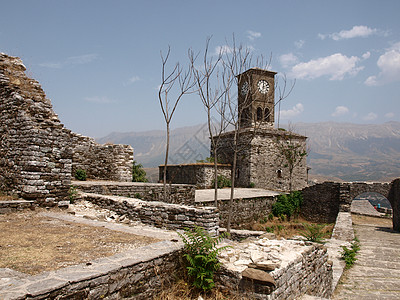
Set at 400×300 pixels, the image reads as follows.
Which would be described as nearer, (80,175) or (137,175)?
(80,175)

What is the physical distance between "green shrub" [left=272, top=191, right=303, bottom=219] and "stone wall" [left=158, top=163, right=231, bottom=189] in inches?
233

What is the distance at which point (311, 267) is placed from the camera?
6.48m

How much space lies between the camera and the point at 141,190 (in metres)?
12.5

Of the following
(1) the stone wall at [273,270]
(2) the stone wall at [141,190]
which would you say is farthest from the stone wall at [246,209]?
(1) the stone wall at [273,270]

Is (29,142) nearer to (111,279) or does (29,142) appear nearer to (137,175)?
(111,279)

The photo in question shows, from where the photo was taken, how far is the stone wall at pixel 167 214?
7.39 m

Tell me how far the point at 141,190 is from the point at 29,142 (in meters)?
5.12

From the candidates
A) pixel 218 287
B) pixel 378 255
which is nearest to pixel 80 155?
pixel 218 287

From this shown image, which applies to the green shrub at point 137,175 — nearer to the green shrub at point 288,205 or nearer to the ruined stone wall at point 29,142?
the green shrub at point 288,205

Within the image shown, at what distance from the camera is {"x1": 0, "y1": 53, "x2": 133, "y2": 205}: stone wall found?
830cm

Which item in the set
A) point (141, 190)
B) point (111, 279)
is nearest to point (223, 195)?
point (141, 190)

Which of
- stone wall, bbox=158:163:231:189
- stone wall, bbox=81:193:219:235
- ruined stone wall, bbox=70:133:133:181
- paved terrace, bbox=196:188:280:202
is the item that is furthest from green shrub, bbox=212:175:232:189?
stone wall, bbox=81:193:219:235

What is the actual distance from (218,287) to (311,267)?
251 cm

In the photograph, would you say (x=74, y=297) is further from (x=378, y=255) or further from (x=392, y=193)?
A: (x=392, y=193)
